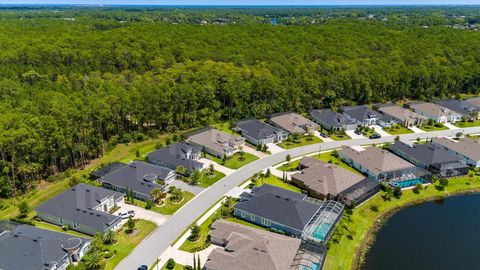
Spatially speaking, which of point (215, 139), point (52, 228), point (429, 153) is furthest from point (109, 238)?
point (429, 153)

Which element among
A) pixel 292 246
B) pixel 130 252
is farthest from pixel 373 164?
pixel 130 252

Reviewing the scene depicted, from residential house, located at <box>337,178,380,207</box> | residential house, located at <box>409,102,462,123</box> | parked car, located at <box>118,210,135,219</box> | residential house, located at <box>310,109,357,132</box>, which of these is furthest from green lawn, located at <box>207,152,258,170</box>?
residential house, located at <box>409,102,462,123</box>

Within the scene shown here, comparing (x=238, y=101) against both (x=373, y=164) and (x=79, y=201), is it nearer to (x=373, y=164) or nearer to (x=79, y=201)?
(x=373, y=164)

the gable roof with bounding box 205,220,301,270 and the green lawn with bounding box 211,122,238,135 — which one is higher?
the green lawn with bounding box 211,122,238,135

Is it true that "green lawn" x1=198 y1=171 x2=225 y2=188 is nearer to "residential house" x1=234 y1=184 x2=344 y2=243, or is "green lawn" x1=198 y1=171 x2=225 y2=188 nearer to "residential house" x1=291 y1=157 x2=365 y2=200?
"residential house" x1=234 y1=184 x2=344 y2=243

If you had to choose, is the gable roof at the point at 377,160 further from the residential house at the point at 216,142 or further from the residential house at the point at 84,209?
the residential house at the point at 84,209

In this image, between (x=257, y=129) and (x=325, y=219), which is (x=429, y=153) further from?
(x=257, y=129)
